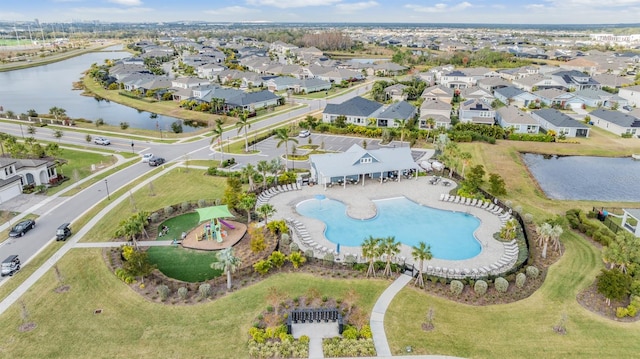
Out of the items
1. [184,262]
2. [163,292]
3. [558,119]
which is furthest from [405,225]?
[558,119]

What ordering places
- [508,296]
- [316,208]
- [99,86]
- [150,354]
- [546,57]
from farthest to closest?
[546,57] → [99,86] → [316,208] → [508,296] → [150,354]

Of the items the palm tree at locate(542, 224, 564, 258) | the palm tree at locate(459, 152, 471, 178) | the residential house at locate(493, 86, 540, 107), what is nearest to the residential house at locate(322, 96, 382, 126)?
the palm tree at locate(459, 152, 471, 178)

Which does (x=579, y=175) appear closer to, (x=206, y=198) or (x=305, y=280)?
(x=305, y=280)

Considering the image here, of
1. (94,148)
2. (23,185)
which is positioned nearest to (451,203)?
(23,185)

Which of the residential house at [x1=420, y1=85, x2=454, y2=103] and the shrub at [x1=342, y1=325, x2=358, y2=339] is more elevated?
the residential house at [x1=420, y1=85, x2=454, y2=103]

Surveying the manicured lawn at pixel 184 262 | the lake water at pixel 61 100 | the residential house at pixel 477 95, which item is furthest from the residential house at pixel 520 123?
the manicured lawn at pixel 184 262

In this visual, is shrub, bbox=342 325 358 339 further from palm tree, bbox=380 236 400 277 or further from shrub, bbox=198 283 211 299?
shrub, bbox=198 283 211 299
